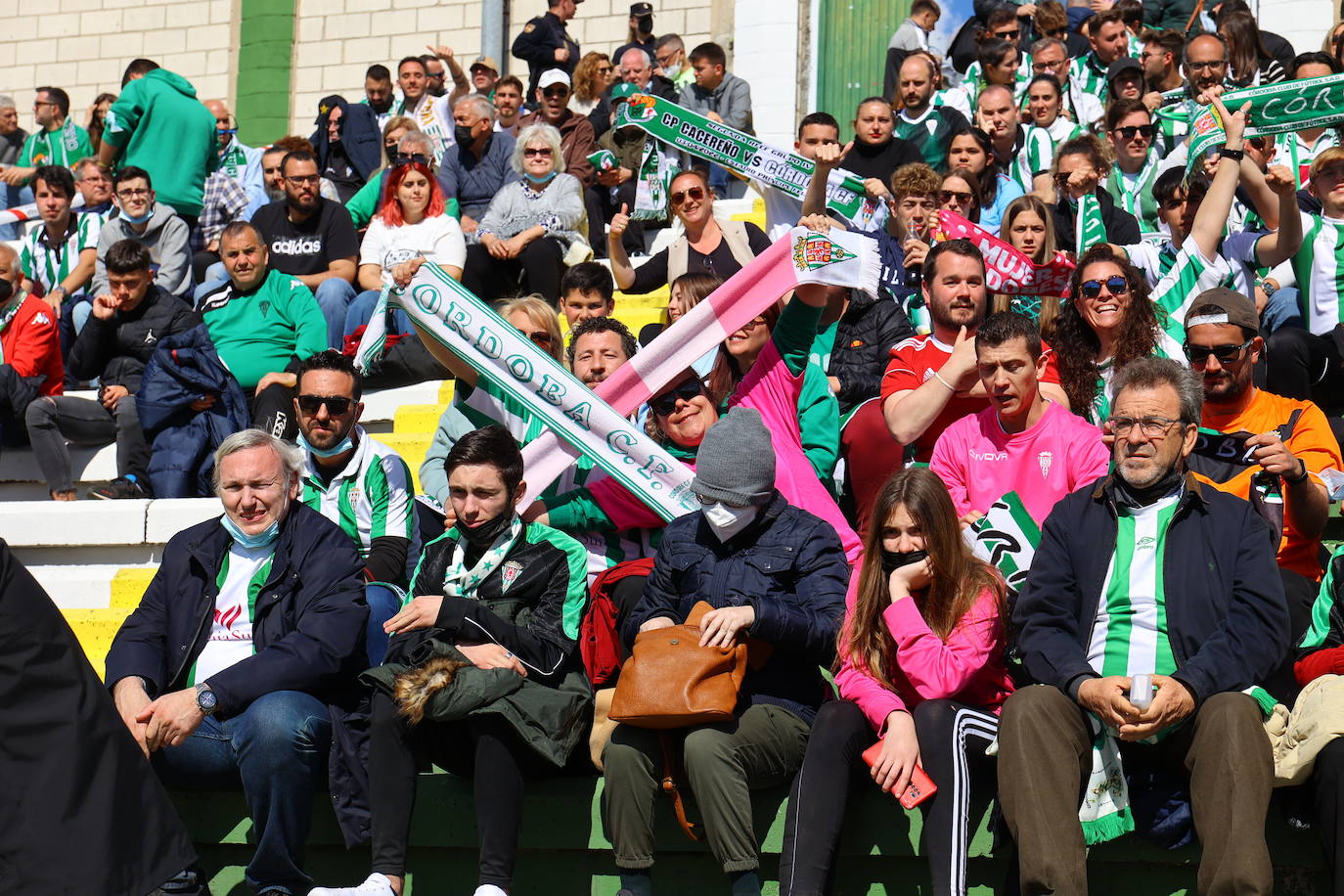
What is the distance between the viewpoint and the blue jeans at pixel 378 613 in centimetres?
479

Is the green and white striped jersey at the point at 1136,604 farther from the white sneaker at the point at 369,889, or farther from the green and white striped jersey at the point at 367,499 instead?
the green and white striped jersey at the point at 367,499

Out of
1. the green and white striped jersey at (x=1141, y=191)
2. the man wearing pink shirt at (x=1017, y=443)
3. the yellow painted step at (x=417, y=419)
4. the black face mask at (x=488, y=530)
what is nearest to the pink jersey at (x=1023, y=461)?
the man wearing pink shirt at (x=1017, y=443)

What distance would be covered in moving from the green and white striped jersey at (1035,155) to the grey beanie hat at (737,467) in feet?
15.1

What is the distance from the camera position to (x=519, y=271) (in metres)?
8.28

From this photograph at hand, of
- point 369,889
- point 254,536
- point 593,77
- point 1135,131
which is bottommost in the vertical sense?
point 369,889

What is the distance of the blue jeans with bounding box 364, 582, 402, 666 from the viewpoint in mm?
4785

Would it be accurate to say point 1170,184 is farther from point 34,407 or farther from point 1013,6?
point 34,407

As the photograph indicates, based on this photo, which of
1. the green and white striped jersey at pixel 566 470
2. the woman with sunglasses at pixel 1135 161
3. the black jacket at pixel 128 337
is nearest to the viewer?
the green and white striped jersey at pixel 566 470

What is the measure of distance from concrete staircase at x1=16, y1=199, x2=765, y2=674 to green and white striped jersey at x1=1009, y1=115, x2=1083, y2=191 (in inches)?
134

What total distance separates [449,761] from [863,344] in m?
2.76

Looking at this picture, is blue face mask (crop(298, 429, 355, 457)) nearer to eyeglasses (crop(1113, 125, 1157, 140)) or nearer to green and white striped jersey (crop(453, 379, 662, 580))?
green and white striped jersey (crop(453, 379, 662, 580))

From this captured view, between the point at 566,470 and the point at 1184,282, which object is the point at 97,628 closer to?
the point at 566,470

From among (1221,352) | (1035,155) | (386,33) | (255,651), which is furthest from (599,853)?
(386,33)

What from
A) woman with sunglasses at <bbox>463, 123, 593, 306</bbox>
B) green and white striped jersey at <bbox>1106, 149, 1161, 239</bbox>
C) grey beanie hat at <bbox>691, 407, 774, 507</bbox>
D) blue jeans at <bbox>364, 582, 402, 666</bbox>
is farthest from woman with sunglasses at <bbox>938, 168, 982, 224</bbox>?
blue jeans at <bbox>364, 582, 402, 666</bbox>
